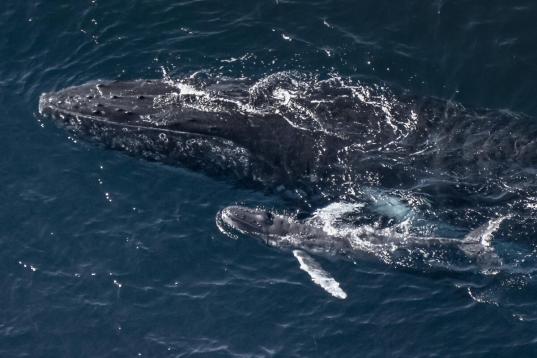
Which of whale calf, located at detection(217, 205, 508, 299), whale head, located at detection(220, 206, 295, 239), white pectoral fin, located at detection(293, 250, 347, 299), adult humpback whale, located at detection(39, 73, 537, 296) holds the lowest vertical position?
white pectoral fin, located at detection(293, 250, 347, 299)

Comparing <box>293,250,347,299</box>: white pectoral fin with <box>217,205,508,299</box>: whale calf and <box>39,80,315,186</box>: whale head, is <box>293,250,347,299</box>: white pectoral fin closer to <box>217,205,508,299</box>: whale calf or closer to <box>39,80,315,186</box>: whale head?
<box>217,205,508,299</box>: whale calf

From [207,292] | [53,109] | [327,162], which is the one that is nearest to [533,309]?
[327,162]

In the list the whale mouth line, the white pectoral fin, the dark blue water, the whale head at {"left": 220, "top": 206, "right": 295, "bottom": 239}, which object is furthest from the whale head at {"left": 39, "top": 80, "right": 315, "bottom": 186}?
the white pectoral fin

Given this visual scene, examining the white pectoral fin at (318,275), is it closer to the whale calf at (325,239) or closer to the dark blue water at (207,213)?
the whale calf at (325,239)

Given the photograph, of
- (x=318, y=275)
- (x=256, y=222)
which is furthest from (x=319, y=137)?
(x=318, y=275)

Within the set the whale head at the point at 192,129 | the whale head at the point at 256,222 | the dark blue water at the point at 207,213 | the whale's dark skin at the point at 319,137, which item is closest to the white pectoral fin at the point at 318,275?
the dark blue water at the point at 207,213

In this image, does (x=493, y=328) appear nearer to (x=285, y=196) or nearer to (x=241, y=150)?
(x=285, y=196)

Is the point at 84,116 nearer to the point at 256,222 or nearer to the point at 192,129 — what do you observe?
the point at 192,129
